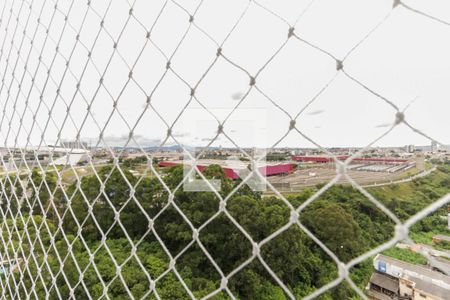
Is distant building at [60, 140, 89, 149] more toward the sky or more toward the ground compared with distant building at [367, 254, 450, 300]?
more toward the sky

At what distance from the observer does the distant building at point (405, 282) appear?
3.24 metres

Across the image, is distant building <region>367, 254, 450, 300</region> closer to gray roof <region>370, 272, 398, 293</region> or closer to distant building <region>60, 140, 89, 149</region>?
gray roof <region>370, 272, 398, 293</region>

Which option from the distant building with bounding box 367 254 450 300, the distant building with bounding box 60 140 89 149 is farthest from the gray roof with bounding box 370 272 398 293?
the distant building with bounding box 60 140 89 149

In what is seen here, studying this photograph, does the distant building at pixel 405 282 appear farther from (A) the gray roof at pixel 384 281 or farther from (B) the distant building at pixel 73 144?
(B) the distant building at pixel 73 144

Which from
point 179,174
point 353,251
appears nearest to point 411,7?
point 179,174

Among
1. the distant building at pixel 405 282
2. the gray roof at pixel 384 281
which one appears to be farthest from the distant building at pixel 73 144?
the gray roof at pixel 384 281

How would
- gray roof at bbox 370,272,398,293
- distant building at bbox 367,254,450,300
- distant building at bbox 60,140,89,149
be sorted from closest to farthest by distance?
distant building at bbox 60,140,89,149 < distant building at bbox 367,254,450,300 < gray roof at bbox 370,272,398,293

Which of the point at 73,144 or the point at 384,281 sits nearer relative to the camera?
the point at 73,144

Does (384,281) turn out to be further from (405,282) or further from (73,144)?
(73,144)

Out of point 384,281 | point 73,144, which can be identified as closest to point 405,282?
point 384,281

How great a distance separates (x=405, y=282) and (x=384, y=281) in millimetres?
290

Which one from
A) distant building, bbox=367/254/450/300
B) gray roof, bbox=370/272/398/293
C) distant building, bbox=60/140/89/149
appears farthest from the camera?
gray roof, bbox=370/272/398/293

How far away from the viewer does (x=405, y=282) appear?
4086 mm

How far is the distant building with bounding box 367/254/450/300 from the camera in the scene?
3.24 m
